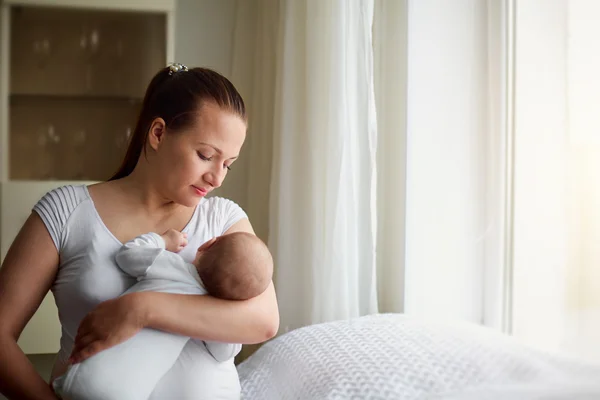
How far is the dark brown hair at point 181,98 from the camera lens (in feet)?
4.21

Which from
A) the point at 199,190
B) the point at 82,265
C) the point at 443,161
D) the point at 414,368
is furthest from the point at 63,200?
the point at 443,161

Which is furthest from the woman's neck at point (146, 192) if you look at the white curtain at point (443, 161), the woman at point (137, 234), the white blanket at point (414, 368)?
the white curtain at point (443, 161)

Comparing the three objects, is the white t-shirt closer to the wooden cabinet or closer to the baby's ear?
the baby's ear

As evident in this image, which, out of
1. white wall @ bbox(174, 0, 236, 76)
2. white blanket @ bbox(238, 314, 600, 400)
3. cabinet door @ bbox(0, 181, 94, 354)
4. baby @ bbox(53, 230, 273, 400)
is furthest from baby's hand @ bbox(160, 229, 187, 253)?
white wall @ bbox(174, 0, 236, 76)

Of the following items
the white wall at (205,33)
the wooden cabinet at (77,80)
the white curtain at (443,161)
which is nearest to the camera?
the white curtain at (443,161)

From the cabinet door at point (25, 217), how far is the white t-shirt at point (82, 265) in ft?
3.68

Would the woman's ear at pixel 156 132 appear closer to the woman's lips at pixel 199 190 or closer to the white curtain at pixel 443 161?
the woman's lips at pixel 199 190

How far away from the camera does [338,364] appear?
4.58ft

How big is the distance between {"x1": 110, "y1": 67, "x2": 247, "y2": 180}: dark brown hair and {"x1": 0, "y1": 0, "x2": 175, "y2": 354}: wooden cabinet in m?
1.11

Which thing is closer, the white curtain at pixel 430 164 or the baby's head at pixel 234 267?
the baby's head at pixel 234 267

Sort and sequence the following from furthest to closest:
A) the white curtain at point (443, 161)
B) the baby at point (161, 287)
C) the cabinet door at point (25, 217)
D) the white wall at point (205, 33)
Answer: the white wall at point (205, 33)
the cabinet door at point (25, 217)
the white curtain at point (443, 161)
the baby at point (161, 287)

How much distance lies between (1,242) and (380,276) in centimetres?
131

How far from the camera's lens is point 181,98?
4.25ft

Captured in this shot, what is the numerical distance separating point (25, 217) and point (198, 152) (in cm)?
132
